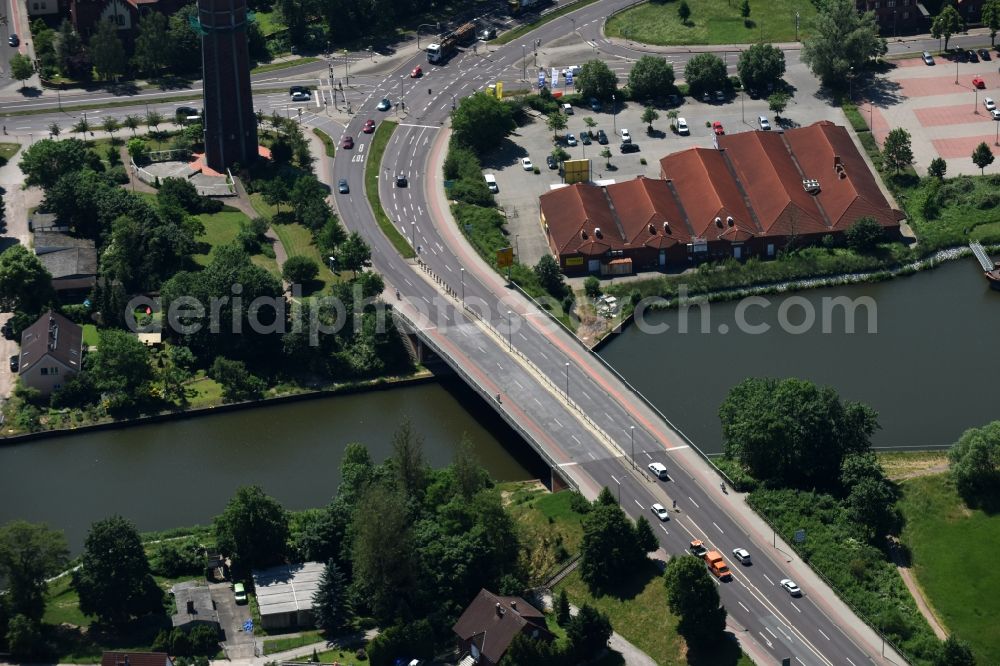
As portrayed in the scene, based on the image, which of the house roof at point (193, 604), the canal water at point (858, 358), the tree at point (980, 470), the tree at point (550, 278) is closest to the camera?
the house roof at point (193, 604)

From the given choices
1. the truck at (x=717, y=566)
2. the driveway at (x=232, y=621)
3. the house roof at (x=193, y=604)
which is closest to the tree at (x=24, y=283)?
the house roof at (x=193, y=604)

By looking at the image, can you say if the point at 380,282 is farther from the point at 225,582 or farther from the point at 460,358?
the point at 225,582

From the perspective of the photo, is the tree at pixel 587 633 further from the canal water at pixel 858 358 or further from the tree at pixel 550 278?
the tree at pixel 550 278

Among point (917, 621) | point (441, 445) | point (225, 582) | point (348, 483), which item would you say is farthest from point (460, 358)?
point (917, 621)

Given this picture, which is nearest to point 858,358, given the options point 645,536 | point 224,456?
point 645,536

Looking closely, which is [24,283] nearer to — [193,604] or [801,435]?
[193,604]

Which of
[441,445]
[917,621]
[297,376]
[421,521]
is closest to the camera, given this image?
[917,621]

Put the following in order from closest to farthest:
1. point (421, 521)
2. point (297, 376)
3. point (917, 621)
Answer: point (917, 621) < point (421, 521) < point (297, 376)
